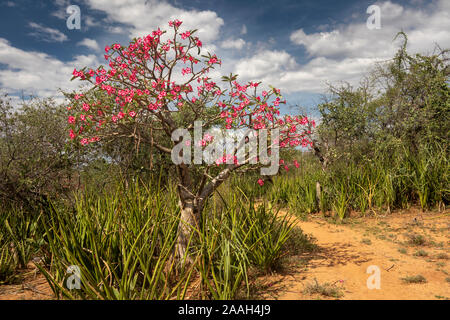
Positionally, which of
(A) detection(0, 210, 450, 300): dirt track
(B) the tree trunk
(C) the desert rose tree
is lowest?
(A) detection(0, 210, 450, 300): dirt track

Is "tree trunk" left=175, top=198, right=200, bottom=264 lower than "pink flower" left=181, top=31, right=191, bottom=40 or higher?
lower

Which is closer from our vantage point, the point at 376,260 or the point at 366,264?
the point at 366,264

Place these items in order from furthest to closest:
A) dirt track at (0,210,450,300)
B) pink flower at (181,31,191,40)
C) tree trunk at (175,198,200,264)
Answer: pink flower at (181,31,191,40), tree trunk at (175,198,200,264), dirt track at (0,210,450,300)

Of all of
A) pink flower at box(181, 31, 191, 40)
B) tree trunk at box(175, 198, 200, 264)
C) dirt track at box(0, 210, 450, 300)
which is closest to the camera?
dirt track at box(0, 210, 450, 300)

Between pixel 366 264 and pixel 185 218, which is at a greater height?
pixel 185 218

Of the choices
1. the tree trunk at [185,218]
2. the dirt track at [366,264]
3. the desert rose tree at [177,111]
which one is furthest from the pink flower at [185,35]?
the dirt track at [366,264]

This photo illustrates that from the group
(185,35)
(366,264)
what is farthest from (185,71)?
(366,264)

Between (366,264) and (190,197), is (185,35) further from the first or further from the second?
(366,264)

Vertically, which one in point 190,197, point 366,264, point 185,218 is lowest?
point 366,264

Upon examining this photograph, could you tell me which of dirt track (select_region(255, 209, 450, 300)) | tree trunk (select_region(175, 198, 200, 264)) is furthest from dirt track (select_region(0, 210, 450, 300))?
tree trunk (select_region(175, 198, 200, 264))

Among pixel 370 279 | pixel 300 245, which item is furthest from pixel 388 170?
pixel 370 279

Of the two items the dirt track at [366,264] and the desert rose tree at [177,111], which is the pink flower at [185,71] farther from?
the dirt track at [366,264]

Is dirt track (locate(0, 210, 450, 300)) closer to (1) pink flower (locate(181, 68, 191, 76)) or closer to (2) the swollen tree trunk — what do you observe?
(2) the swollen tree trunk
